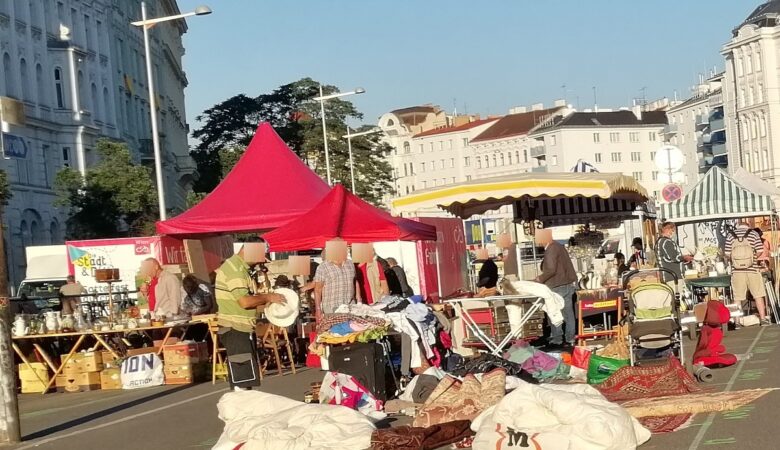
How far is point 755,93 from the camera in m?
166

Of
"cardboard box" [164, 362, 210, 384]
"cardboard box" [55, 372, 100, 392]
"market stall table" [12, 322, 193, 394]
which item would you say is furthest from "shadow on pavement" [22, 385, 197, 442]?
"cardboard box" [55, 372, 100, 392]

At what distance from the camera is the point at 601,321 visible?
2197 centimetres

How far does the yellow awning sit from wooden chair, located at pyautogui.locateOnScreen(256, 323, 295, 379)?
2.50 m

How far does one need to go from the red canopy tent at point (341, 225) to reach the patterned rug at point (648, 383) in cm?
751

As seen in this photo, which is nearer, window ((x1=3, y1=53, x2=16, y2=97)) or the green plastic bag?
the green plastic bag

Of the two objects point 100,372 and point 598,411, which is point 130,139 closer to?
point 100,372

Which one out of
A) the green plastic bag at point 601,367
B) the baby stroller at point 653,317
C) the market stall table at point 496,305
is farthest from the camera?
the market stall table at point 496,305

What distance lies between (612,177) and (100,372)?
7.67m

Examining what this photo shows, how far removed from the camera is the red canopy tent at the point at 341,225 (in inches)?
853

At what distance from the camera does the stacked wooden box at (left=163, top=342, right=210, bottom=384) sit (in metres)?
20.9

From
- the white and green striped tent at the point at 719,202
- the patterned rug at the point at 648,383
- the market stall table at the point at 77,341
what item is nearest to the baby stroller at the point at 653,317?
the patterned rug at the point at 648,383

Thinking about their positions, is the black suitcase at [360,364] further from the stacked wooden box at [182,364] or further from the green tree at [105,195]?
the green tree at [105,195]

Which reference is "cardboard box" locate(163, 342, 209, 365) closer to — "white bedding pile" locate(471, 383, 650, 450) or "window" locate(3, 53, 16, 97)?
"white bedding pile" locate(471, 383, 650, 450)

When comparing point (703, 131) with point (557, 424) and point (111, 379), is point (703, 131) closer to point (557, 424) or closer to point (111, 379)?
point (111, 379)
